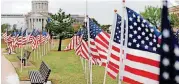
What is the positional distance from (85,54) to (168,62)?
29.7 ft

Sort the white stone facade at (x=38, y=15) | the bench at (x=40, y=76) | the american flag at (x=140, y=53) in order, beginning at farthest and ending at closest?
the white stone facade at (x=38, y=15) → the bench at (x=40, y=76) → the american flag at (x=140, y=53)

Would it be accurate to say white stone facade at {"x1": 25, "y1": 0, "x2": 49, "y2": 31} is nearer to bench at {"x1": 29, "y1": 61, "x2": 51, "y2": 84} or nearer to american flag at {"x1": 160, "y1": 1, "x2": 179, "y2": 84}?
bench at {"x1": 29, "y1": 61, "x2": 51, "y2": 84}

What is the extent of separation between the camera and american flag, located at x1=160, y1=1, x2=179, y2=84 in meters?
4.23

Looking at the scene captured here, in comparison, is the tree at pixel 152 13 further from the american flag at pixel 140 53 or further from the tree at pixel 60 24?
the american flag at pixel 140 53

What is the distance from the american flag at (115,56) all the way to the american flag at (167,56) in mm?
4250

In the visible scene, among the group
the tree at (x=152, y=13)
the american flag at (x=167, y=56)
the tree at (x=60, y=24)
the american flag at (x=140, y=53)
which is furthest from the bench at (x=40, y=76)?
the tree at (x=152, y=13)

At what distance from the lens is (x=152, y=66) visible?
20.0 ft

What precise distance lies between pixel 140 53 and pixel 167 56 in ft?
7.11

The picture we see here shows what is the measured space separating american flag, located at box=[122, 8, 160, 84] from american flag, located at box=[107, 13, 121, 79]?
1.91 meters

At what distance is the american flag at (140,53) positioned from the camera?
609 cm

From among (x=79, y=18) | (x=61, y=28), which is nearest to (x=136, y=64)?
(x=61, y=28)

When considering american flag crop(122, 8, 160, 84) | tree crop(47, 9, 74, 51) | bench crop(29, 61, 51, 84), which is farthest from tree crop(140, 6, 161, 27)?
american flag crop(122, 8, 160, 84)

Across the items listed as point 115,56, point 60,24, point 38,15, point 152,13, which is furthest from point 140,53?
point 38,15

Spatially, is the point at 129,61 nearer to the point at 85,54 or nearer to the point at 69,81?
the point at 85,54
